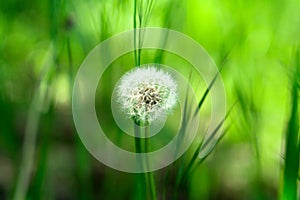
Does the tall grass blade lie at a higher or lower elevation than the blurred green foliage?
lower

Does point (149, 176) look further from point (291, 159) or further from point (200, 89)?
point (200, 89)

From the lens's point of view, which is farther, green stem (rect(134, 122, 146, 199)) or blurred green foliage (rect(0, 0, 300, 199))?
blurred green foliage (rect(0, 0, 300, 199))

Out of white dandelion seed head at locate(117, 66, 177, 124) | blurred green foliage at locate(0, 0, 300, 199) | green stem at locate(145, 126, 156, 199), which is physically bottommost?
green stem at locate(145, 126, 156, 199)

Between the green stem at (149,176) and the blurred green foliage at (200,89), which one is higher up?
the blurred green foliage at (200,89)

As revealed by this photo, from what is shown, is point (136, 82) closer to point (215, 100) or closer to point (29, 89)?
point (215, 100)

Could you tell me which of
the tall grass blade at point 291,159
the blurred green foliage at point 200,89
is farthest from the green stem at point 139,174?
the blurred green foliage at point 200,89

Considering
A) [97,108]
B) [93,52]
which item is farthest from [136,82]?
[97,108]

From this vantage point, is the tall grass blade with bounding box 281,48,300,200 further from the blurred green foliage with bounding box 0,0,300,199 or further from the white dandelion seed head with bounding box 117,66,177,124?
the blurred green foliage with bounding box 0,0,300,199

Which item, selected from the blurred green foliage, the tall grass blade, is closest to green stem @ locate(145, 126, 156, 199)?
the tall grass blade

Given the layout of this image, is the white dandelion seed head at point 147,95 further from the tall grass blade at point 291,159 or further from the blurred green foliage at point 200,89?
the blurred green foliage at point 200,89
